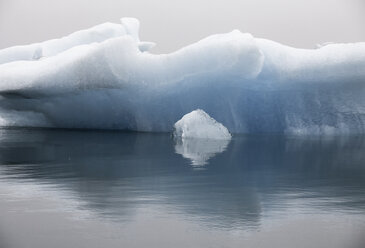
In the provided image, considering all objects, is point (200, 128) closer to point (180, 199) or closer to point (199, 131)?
point (199, 131)

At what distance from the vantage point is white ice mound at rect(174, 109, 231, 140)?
38.3 feet

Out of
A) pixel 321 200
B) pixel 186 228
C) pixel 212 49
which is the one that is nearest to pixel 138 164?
pixel 321 200

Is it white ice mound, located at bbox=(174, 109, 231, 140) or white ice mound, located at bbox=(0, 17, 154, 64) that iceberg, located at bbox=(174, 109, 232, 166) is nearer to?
white ice mound, located at bbox=(174, 109, 231, 140)

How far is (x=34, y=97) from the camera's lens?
1344 cm

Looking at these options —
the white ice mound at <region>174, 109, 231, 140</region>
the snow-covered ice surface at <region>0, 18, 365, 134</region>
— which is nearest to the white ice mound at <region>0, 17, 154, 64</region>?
the snow-covered ice surface at <region>0, 18, 365, 134</region>

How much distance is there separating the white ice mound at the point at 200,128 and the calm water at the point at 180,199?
2864mm

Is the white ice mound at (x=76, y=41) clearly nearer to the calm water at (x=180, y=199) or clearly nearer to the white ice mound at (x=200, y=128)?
the white ice mound at (x=200, y=128)

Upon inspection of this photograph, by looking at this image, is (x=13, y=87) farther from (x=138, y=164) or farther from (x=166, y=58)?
(x=138, y=164)

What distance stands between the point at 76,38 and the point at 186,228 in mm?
14854

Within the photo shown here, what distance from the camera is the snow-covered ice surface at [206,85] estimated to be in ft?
39.2

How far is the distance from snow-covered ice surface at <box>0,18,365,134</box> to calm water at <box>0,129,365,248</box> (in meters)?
3.54

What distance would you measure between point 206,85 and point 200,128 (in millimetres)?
1103

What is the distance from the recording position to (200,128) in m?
11.8

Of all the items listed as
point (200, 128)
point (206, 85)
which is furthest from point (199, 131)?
point (206, 85)
